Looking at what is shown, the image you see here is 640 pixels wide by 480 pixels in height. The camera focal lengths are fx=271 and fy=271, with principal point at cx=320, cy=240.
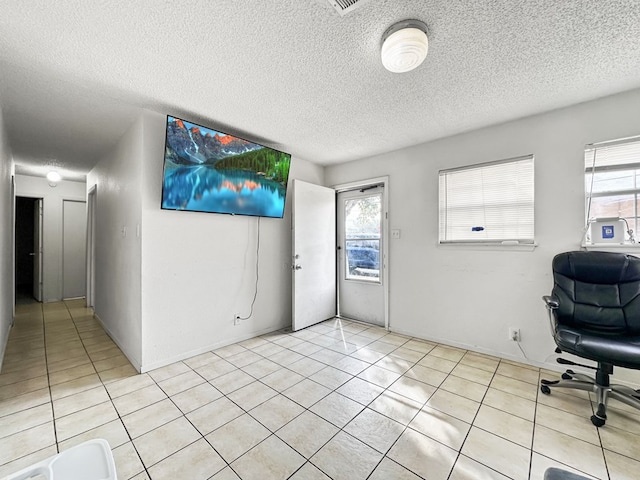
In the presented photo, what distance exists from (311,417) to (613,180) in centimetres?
321

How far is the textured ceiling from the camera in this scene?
150 cm

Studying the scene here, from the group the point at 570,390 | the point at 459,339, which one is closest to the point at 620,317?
the point at 570,390

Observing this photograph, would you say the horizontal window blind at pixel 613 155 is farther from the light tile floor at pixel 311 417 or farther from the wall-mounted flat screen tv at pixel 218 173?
the wall-mounted flat screen tv at pixel 218 173

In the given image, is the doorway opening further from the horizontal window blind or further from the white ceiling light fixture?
the horizontal window blind

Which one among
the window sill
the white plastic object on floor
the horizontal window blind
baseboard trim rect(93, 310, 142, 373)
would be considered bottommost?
baseboard trim rect(93, 310, 142, 373)

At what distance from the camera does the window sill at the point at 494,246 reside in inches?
107

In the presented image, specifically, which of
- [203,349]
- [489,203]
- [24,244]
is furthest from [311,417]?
[24,244]

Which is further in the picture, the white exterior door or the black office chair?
the white exterior door

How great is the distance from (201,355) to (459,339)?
292cm

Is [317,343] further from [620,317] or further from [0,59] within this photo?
[0,59]

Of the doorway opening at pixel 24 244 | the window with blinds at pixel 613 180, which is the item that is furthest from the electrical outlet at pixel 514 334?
the doorway opening at pixel 24 244

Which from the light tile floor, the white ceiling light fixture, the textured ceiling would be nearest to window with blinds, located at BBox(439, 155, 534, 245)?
the textured ceiling

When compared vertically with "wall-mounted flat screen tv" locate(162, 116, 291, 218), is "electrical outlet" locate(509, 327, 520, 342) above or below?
below

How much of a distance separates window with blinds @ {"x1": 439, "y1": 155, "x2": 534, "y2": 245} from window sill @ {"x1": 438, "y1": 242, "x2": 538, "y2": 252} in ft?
0.09
